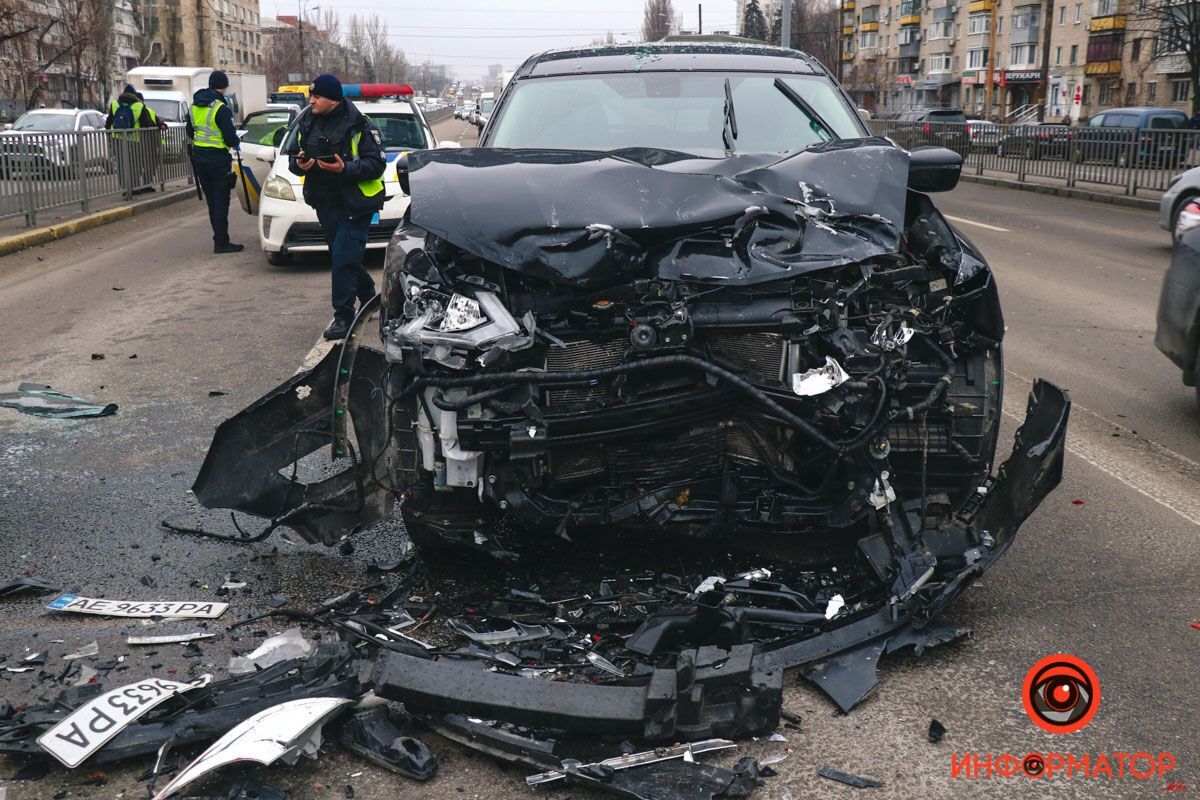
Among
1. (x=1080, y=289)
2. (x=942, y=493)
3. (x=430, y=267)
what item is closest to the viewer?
(x=430, y=267)

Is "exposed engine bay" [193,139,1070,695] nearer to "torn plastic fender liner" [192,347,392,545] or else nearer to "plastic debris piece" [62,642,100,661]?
"torn plastic fender liner" [192,347,392,545]

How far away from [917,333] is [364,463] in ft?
6.55

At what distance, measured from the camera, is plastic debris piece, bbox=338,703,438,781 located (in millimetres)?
2842

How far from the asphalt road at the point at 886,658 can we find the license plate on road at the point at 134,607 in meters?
0.05

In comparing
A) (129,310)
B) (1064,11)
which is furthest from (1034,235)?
(1064,11)

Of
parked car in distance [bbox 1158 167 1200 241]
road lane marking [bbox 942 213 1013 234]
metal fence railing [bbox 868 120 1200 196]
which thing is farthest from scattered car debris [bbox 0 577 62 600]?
metal fence railing [bbox 868 120 1200 196]

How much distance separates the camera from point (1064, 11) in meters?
73.6

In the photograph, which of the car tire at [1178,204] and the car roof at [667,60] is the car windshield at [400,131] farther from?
the car tire at [1178,204]

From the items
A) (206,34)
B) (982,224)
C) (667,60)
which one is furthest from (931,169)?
(206,34)

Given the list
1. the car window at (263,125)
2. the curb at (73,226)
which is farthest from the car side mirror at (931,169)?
the car window at (263,125)

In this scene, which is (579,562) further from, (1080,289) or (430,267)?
(1080,289)

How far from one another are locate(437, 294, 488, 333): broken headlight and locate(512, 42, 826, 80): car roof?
2684mm

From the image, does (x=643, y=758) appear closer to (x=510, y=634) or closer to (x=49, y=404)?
(x=510, y=634)

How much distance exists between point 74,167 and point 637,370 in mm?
15248
